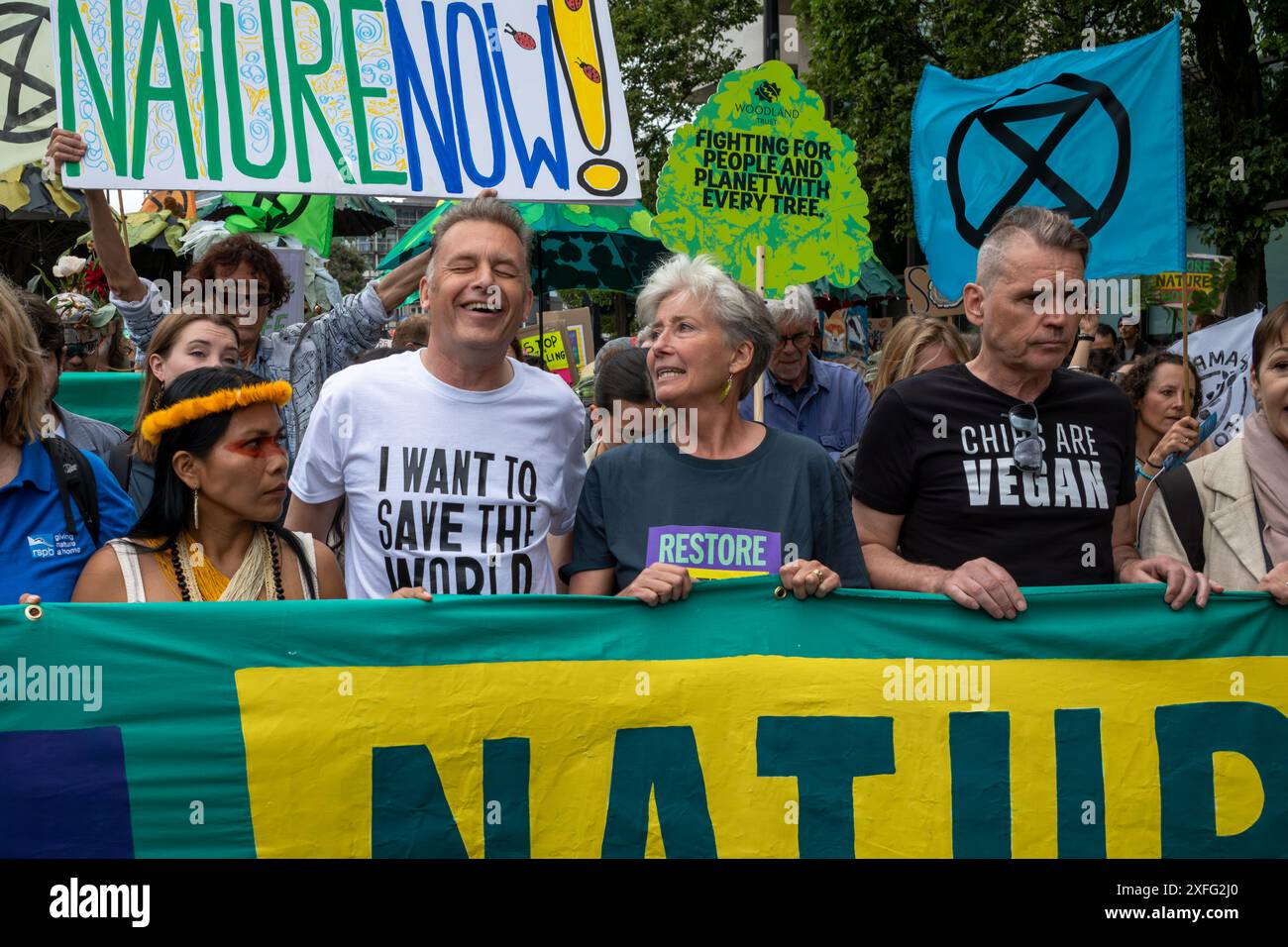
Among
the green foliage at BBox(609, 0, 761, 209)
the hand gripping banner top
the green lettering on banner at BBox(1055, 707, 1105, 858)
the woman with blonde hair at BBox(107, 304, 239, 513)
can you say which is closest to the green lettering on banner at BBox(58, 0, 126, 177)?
the hand gripping banner top

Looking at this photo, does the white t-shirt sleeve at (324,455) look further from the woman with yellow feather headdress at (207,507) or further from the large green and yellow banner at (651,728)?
the large green and yellow banner at (651,728)

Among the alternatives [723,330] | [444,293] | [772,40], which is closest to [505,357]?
[444,293]

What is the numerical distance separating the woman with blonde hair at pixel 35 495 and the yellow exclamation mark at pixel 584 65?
187 centimetres

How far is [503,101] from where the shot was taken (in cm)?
429

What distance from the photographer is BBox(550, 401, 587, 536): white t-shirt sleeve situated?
338 cm

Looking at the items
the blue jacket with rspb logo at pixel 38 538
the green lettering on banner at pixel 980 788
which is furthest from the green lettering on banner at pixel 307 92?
the green lettering on banner at pixel 980 788

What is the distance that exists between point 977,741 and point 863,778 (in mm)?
285

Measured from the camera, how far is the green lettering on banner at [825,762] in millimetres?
3072

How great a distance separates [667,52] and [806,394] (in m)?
22.4

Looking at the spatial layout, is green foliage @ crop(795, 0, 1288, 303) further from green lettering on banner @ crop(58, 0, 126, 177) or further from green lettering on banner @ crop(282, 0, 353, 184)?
green lettering on banner @ crop(58, 0, 126, 177)

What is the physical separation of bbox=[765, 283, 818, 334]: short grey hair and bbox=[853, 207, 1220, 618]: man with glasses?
8.43 feet

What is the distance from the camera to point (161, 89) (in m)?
4.06

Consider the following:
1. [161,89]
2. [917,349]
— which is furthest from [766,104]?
[161,89]

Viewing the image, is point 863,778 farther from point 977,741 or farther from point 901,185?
point 901,185
